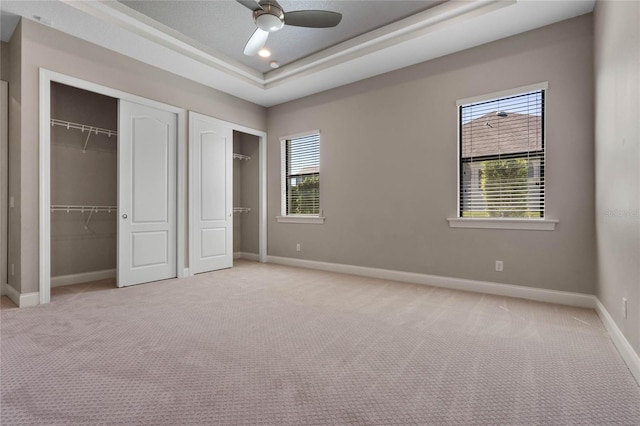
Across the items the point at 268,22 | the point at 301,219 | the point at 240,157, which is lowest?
the point at 301,219

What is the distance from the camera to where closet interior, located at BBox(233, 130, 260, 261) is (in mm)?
6227

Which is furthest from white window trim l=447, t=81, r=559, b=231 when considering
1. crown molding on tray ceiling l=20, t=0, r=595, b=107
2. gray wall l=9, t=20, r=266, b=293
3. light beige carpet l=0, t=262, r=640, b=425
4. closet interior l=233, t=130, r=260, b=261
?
gray wall l=9, t=20, r=266, b=293

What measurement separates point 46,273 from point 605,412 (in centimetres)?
469

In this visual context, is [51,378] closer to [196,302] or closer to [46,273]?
[196,302]

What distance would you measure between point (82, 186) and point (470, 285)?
5.26 metres

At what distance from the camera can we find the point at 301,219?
5508 mm

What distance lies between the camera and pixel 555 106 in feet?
10.8

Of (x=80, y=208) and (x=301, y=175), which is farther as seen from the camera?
(x=301, y=175)

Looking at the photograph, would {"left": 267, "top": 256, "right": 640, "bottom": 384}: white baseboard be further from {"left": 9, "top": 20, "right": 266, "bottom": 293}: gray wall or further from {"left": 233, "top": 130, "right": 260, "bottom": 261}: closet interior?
{"left": 9, "top": 20, "right": 266, "bottom": 293}: gray wall

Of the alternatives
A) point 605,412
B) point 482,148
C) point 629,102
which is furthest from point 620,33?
point 605,412

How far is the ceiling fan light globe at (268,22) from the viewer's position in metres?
2.71

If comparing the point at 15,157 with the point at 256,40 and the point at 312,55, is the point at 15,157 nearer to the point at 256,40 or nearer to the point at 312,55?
the point at 256,40

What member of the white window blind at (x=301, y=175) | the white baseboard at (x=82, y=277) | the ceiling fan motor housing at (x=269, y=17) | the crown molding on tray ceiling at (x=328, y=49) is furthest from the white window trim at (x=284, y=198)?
the white baseboard at (x=82, y=277)

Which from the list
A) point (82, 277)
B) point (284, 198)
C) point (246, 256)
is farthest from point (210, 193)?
point (82, 277)
